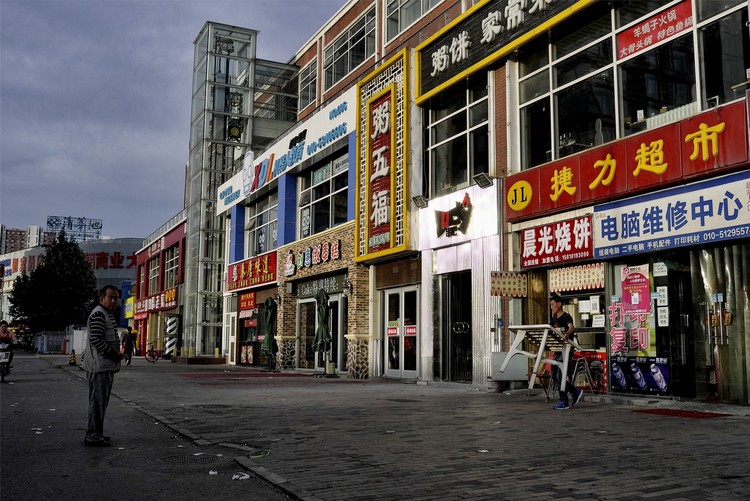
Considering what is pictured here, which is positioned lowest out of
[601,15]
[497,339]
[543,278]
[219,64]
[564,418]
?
[564,418]

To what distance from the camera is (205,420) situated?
10148mm

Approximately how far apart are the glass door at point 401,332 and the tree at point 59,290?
51.6 m

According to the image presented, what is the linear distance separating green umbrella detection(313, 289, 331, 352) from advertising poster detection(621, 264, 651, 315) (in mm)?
11669

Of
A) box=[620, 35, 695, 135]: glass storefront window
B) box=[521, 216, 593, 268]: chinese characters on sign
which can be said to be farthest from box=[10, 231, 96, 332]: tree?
box=[620, 35, 695, 135]: glass storefront window

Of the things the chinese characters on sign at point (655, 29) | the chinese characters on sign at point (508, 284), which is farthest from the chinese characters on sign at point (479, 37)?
the chinese characters on sign at point (508, 284)

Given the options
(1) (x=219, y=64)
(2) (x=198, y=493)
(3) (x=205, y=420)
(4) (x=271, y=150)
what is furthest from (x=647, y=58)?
(1) (x=219, y=64)

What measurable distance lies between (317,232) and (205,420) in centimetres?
1768

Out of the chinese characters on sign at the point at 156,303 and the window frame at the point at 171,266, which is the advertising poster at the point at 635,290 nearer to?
the chinese characters on sign at the point at 156,303

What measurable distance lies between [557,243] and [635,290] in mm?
2202

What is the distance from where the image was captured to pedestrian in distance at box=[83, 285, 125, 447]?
7.93 m

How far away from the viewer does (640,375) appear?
1282 cm

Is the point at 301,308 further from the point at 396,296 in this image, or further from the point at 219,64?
the point at 219,64

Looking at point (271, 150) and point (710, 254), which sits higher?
point (271, 150)

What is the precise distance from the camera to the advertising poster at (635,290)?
1287cm
